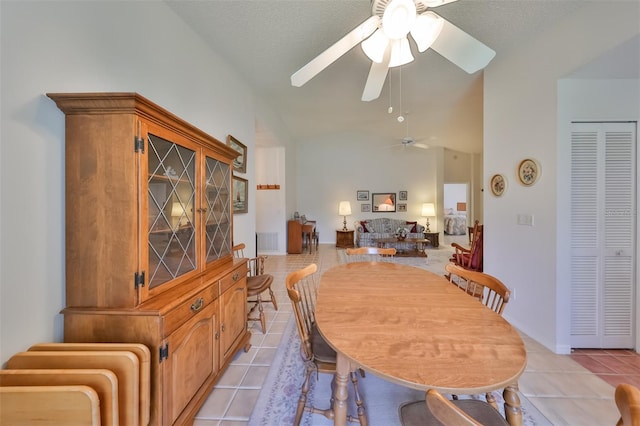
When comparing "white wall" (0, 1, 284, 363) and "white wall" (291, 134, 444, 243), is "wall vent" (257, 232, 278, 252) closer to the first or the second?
"white wall" (291, 134, 444, 243)

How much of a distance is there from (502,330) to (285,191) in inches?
215

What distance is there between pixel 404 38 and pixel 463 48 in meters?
0.35

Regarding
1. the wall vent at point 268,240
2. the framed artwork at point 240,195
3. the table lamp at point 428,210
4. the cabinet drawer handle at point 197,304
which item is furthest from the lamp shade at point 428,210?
the cabinet drawer handle at point 197,304

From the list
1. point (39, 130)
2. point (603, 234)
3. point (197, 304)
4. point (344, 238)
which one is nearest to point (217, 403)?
point (197, 304)

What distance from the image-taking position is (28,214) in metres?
1.00

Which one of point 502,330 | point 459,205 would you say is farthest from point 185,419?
point 459,205

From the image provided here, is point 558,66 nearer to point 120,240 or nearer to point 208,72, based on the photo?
point 208,72

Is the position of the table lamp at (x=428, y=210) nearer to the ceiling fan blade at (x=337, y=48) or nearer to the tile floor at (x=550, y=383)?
the tile floor at (x=550, y=383)

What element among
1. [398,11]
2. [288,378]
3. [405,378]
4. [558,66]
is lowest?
[288,378]

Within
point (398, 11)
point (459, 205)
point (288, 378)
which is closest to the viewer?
point (398, 11)

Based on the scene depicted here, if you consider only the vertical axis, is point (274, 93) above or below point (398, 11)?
above

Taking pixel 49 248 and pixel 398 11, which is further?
pixel 398 11

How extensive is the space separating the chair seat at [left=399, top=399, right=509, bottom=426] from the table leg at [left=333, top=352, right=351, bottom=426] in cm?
24

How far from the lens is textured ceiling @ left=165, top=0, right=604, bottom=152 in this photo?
195 centimetres
